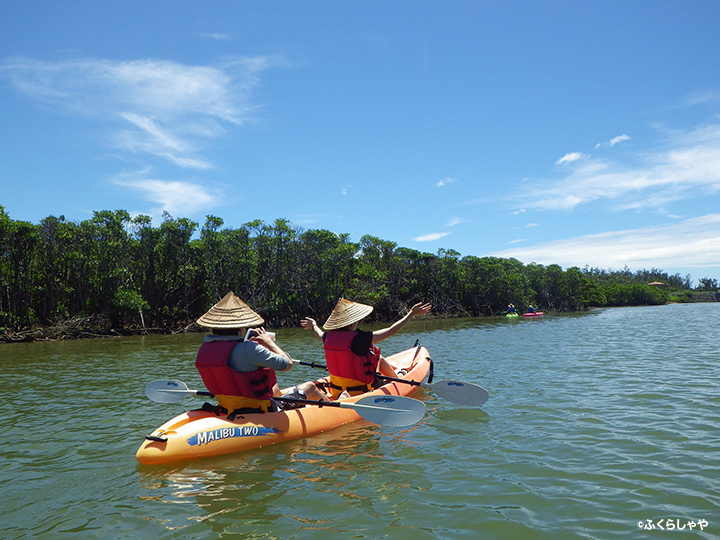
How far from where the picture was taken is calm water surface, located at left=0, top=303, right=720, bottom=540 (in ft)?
11.0

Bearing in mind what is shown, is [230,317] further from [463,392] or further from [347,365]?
[463,392]

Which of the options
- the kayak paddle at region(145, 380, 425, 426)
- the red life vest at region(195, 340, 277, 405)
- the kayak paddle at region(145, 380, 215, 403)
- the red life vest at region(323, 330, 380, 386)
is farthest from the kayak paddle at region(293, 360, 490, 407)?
the kayak paddle at region(145, 380, 215, 403)

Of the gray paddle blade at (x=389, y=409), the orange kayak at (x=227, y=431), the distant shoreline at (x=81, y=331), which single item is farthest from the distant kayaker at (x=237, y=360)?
the distant shoreline at (x=81, y=331)

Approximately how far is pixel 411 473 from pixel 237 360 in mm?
2163

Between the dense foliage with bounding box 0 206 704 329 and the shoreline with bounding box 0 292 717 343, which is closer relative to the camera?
the shoreline with bounding box 0 292 717 343

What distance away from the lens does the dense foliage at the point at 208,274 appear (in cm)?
2575

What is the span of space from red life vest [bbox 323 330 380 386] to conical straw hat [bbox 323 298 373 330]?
12cm

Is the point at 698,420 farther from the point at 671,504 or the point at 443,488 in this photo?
the point at 443,488

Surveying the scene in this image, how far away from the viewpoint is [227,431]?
4953 millimetres

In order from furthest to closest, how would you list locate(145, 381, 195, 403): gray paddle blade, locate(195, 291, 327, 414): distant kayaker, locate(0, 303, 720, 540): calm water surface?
locate(145, 381, 195, 403): gray paddle blade < locate(195, 291, 327, 414): distant kayaker < locate(0, 303, 720, 540): calm water surface

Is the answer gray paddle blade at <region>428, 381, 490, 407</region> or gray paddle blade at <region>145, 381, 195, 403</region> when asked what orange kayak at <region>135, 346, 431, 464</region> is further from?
gray paddle blade at <region>428, 381, 490, 407</region>

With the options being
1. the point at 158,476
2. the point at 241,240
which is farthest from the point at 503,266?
the point at 158,476

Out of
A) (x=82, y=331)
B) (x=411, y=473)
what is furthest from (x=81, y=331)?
(x=411, y=473)

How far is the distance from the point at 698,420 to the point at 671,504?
9.24 feet
